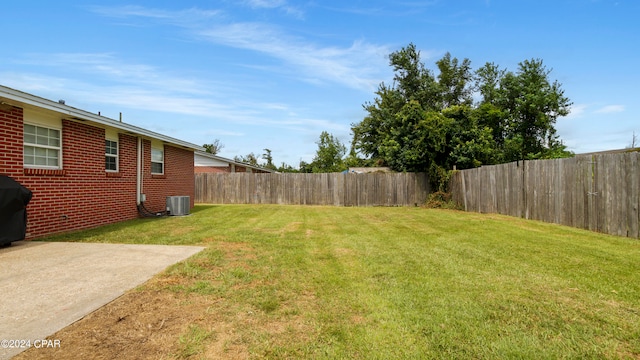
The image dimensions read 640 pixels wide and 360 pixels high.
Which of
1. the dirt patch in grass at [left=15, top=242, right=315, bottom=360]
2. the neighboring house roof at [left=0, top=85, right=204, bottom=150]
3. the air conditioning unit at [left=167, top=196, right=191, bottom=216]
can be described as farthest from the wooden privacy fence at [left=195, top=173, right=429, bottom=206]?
the dirt patch in grass at [left=15, top=242, right=315, bottom=360]

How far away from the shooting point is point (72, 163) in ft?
26.6

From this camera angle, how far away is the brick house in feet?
21.9

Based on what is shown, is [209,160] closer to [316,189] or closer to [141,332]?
[316,189]

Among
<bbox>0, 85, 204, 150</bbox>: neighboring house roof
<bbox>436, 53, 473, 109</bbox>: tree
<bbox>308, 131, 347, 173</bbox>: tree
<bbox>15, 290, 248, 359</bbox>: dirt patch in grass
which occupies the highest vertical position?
<bbox>436, 53, 473, 109</bbox>: tree

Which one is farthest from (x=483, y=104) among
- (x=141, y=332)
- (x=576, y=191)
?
(x=141, y=332)

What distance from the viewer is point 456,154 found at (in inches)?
703

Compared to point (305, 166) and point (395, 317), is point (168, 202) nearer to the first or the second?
point (395, 317)

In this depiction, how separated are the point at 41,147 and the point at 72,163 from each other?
0.80 metres

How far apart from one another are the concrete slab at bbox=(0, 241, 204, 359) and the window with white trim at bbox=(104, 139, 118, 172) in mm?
3742

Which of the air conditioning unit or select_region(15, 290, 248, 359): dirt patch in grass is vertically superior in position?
the air conditioning unit

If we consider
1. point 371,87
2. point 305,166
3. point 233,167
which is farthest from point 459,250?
point 305,166

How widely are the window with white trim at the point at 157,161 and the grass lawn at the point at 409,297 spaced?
5841mm

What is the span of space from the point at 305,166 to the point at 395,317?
43578 millimetres

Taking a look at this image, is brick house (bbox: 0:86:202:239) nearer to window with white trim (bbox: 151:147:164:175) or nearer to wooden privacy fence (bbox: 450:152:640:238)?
window with white trim (bbox: 151:147:164:175)
